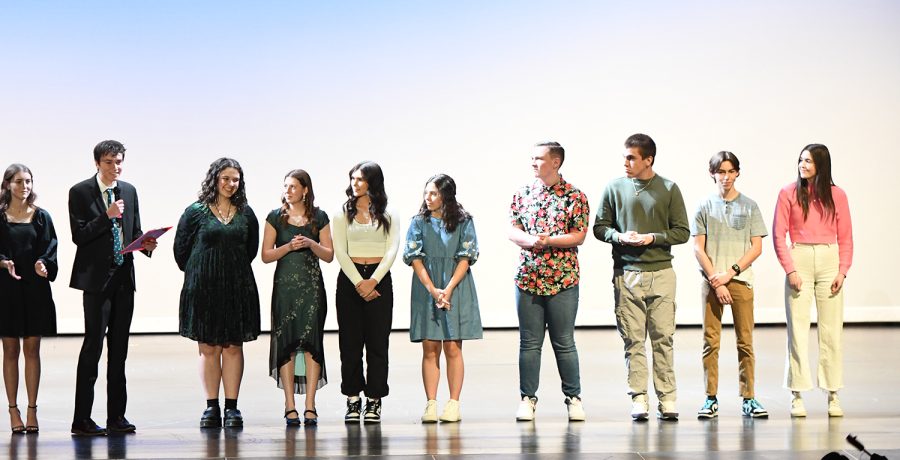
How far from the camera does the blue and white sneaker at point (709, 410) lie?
4791mm

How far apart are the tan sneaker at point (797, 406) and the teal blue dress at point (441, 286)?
148 centimetres

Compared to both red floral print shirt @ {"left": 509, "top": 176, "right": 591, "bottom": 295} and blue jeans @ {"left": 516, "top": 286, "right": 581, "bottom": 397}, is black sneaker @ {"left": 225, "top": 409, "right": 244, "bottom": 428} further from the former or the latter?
red floral print shirt @ {"left": 509, "top": 176, "right": 591, "bottom": 295}

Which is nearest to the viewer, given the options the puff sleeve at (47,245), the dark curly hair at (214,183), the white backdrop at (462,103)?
the puff sleeve at (47,245)

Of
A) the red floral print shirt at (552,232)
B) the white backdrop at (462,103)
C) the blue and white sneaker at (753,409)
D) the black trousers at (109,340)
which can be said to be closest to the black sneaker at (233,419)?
the black trousers at (109,340)

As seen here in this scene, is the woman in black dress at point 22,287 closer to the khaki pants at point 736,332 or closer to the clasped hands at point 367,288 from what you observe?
the clasped hands at point 367,288

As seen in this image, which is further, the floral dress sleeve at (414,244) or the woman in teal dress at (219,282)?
the floral dress sleeve at (414,244)

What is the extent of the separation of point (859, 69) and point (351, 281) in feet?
21.0

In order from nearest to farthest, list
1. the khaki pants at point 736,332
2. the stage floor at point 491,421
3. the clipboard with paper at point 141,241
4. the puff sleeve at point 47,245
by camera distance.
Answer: the stage floor at point 491,421 → the clipboard with paper at point 141,241 → the puff sleeve at point 47,245 → the khaki pants at point 736,332

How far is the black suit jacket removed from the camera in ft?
14.8

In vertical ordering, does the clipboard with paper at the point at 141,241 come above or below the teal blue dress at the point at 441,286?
above

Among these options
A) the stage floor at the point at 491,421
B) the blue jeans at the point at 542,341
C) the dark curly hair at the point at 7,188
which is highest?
the dark curly hair at the point at 7,188

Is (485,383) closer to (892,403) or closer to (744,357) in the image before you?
(744,357)

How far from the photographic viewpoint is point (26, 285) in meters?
4.53

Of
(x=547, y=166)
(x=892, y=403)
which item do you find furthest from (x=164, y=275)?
(x=892, y=403)
